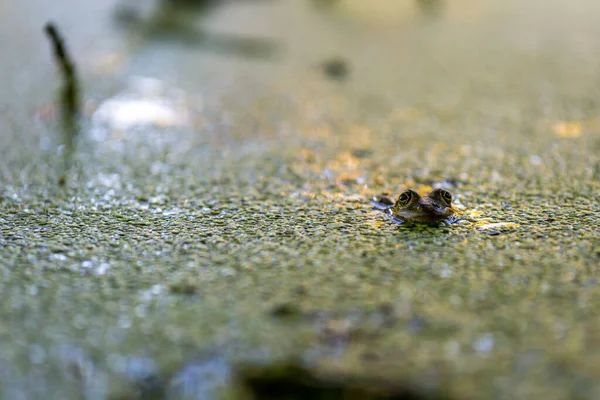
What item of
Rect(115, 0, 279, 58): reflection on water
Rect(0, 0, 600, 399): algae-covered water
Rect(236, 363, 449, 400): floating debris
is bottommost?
Rect(236, 363, 449, 400): floating debris

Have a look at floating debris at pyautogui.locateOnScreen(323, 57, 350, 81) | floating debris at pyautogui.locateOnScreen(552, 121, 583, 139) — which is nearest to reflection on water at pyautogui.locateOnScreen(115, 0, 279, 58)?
floating debris at pyautogui.locateOnScreen(323, 57, 350, 81)

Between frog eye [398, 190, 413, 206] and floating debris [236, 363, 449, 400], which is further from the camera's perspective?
frog eye [398, 190, 413, 206]

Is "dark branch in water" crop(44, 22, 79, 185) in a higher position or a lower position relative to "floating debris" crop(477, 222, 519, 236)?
higher

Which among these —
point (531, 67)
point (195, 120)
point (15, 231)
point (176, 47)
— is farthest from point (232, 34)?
point (15, 231)

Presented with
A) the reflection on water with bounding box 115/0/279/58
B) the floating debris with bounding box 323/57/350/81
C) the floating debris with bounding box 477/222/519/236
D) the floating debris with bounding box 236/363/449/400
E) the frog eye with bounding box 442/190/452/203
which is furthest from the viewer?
the reflection on water with bounding box 115/0/279/58

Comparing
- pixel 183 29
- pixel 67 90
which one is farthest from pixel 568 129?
pixel 183 29

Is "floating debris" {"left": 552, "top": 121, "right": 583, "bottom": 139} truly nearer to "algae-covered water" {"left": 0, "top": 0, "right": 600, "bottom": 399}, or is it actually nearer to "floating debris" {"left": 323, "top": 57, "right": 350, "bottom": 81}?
"algae-covered water" {"left": 0, "top": 0, "right": 600, "bottom": 399}

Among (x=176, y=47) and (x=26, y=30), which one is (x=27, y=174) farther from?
(x=26, y=30)
